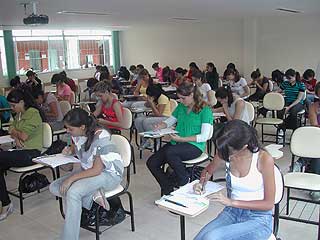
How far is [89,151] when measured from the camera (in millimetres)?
2900

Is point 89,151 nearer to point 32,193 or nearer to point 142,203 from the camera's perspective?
point 142,203

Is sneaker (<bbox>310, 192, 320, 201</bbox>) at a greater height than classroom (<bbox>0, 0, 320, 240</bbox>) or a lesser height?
lesser

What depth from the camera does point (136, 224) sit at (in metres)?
3.32

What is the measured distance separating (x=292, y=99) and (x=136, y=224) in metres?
3.87

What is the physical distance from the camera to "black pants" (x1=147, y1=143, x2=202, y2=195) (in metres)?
3.50

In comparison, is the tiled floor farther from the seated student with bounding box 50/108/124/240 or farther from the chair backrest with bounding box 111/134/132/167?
the chair backrest with bounding box 111/134/132/167

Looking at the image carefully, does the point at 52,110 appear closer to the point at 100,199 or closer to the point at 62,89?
the point at 62,89

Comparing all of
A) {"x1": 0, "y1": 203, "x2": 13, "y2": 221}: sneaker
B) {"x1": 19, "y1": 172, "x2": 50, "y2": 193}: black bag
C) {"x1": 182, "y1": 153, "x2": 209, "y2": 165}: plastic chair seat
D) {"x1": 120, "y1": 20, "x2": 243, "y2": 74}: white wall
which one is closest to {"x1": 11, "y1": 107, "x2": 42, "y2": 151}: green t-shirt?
{"x1": 19, "y1": 172, "x2": 50, "y2": 193}: black bag

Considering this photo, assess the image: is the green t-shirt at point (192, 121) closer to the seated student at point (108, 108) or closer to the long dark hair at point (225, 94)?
the long dark hair at point (225, 94)

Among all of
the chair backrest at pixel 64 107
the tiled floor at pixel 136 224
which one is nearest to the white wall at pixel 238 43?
the chair backrest at pixel 64 107

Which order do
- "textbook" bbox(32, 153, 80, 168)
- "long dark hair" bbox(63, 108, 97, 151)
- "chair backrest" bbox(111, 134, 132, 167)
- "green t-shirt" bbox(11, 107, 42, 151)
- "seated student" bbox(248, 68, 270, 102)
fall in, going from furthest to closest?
"seated student" bbox(248, 68, 270, 102)
"green t-shirt" bbox(11, 107, 42, 151)
"chair backrest" bbox(111, 134, 132, 167)
"textbook" bbox(32, 153, 80, 168)
"long dark hair" bbox(63, 108, 97, 151)

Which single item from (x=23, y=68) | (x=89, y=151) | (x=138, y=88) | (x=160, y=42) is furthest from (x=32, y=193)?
(x=160, y=42)

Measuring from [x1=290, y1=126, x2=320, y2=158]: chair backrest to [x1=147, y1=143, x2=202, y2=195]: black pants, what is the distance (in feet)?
2.88

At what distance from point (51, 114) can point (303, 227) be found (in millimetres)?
3653
